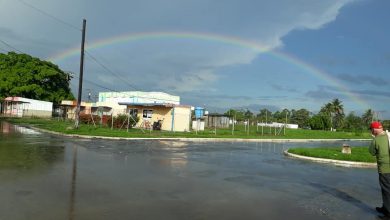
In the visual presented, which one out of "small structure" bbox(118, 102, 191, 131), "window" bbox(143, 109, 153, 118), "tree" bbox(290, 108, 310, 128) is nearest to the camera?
"small structure" bbox(118, 102, 191, 131)

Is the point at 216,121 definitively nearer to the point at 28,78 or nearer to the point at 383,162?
the point at 28,78

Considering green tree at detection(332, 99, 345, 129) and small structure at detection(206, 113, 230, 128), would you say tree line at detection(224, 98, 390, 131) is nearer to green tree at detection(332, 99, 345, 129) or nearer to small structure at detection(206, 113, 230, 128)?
green tree at detection(332, 99, 345, 129)

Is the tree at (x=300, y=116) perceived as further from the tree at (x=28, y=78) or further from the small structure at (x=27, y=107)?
the small structure at (x=27, y=107)

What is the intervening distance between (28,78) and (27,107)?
341 inches

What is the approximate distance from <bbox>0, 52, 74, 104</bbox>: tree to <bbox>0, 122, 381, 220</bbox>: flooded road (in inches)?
2526

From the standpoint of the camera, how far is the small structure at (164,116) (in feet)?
155

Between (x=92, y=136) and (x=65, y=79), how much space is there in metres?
61.4

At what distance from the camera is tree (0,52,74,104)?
75.1 m

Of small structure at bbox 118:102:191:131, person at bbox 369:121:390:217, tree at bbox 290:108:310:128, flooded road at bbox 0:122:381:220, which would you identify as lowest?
flooded road at bbox 0:122:381:220

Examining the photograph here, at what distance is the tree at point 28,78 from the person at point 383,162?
73443mm

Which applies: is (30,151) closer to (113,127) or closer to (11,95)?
(113,127)

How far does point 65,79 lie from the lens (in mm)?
87688

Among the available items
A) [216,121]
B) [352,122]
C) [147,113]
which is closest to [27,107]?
[147,113]

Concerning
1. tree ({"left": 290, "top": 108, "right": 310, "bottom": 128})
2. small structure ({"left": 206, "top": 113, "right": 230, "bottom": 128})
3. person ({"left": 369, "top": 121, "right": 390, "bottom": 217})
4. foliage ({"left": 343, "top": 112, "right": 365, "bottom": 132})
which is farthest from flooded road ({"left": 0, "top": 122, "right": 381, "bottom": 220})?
tree ({"left": 290, "top": 108, "right": 310, "bottom": 128})
